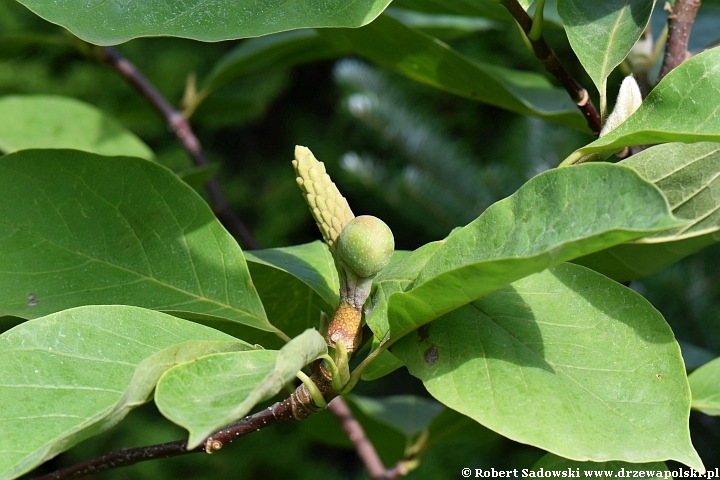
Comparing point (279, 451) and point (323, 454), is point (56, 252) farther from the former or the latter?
point (323, 454)

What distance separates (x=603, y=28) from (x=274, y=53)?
85 centimetres

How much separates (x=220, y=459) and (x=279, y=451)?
225 mm

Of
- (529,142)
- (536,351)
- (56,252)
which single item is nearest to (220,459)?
(529,142)

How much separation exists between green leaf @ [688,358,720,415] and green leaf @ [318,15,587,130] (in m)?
0.31

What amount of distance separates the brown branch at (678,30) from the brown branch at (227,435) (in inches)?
20.1

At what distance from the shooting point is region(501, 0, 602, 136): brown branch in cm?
67

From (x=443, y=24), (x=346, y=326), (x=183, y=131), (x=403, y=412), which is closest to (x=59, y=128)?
(x=183, y=131)

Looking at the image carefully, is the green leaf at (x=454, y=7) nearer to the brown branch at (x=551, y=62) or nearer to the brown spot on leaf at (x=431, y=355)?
the brown branch at (x=551, y=62)

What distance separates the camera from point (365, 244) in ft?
1.65

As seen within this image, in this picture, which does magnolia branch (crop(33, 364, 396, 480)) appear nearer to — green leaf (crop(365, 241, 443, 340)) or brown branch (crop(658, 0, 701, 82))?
green leaf (crop(365, 241, 443, 340))

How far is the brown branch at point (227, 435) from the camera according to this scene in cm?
55

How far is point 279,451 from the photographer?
2.70m

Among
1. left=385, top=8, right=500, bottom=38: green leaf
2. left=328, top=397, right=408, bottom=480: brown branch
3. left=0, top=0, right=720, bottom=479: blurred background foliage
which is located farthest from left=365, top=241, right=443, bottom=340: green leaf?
left=385, top=8, right=500, bottom=38: green leaf

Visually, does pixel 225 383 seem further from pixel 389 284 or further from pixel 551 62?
pixel 551 62
